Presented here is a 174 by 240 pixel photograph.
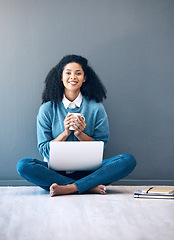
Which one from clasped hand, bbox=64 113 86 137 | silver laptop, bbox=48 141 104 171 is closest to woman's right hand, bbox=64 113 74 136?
clasped hand, bbox=64 113 86 137

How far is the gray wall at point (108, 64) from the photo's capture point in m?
2.80

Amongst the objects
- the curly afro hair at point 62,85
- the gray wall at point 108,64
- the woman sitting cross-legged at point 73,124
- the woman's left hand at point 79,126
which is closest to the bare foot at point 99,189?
the woman sitting cross-legged at point 73,124

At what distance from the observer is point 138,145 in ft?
9.32

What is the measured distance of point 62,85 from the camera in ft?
8.73

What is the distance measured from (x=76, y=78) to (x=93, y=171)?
2.10 feet

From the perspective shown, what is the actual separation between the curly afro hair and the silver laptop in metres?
0.45

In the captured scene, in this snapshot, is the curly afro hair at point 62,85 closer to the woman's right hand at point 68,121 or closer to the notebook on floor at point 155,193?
the woman's right hand at point 68,121

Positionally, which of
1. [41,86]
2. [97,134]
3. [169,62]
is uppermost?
[169,62]

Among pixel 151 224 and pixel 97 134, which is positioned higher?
pixel 97 134

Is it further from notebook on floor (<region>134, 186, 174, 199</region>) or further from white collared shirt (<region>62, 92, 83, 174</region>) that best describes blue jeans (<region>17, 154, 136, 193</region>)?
white collared shirt (<region>62, 92, 83, 174</region>)

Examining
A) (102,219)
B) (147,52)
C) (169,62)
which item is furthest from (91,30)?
(102,219)

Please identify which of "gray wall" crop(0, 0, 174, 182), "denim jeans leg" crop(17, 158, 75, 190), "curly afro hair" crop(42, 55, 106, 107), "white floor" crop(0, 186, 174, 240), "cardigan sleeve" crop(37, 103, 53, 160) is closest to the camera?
"white floor" crop(0, 186, 174, 240)

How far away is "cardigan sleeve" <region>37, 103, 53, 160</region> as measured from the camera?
2.52 meters

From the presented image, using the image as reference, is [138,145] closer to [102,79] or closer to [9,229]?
[102,79]
